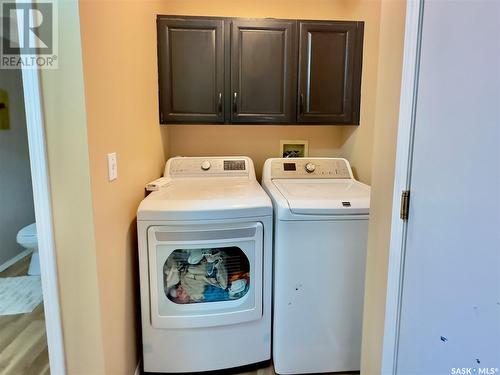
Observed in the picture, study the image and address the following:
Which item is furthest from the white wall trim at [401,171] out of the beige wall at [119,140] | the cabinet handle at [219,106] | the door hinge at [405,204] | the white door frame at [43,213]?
the cabinet handle at [219,106]

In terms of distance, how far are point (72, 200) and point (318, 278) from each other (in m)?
1.20

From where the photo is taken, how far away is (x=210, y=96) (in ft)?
7.20

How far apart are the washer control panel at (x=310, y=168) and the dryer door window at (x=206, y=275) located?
2.43 feet

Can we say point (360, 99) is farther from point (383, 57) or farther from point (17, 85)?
point (17, 85)

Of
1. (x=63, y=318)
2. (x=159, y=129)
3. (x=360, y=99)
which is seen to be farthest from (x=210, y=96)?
(x=63, y=318)

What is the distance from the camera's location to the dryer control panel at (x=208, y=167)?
2.27m

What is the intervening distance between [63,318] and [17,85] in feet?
3.04

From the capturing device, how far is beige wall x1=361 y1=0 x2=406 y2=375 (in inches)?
41.3

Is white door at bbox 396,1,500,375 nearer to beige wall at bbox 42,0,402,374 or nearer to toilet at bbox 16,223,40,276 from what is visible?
beige wall at bbox 42,0,402,374

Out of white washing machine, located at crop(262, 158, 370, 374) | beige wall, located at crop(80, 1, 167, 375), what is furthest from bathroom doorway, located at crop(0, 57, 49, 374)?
white washing machine, located at crop(262, 158, 370, 374)

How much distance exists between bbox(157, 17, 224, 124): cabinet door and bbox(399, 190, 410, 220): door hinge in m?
1.46

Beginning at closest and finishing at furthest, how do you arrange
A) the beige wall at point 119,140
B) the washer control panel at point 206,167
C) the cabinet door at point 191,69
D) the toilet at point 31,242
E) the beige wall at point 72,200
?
the beige wall at point 72,200 < the beige wall at point 119,140 < the toilet at point 31,242 < the cabinet door at point 191,69 < the washer control panel at point 206,167

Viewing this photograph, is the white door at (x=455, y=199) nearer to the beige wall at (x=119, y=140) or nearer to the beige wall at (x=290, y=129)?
the beige wall at (x=119, y=140)

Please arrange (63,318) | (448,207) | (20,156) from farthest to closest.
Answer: (20,156) < (63,318) < (448,207)
